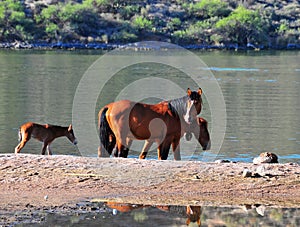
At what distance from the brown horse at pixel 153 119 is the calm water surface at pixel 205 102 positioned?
364cm

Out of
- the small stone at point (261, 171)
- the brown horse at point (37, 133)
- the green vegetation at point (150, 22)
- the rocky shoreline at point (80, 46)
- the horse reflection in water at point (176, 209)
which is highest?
the small stone at point (261, 171)

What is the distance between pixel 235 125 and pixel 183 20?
237ft

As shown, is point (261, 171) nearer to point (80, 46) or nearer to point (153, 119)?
point (153, 119)

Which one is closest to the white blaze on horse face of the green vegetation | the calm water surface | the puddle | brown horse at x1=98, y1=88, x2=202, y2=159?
brown horse at x1=98, y1=88, x2=202, y2=159

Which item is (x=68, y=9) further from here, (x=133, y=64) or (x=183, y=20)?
(x=133, y=64)

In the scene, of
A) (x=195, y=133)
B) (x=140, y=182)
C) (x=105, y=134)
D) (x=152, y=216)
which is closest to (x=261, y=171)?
(x=140, y=182)

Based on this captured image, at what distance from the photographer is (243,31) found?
90688 millimetres

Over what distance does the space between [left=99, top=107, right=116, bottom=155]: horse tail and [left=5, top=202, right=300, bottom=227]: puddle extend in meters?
2.75

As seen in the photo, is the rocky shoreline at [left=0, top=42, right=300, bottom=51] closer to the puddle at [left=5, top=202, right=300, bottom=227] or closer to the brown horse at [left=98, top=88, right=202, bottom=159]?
the brown horse at [left=98, top=88, right=202, bottom=159]

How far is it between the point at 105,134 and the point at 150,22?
74.7m

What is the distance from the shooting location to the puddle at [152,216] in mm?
9328

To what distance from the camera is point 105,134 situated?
13.0 metres

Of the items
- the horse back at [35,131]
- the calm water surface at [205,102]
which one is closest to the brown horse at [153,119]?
the horse back at [35,131]

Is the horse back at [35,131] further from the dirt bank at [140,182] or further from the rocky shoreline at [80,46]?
the rocky shoreline at [80,46]
